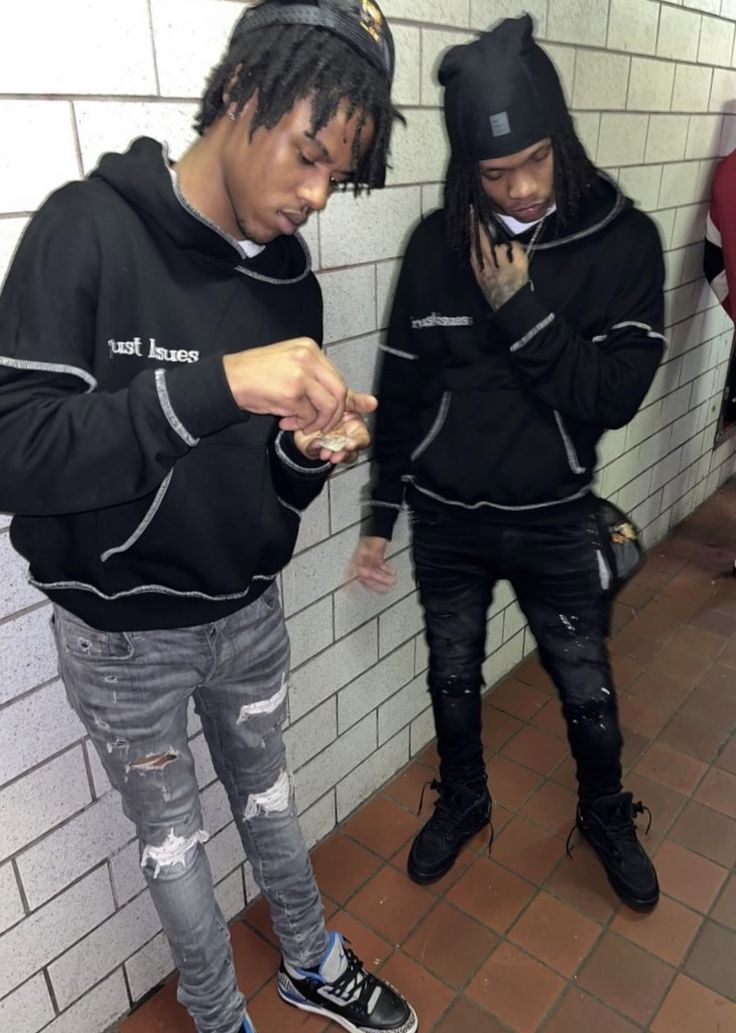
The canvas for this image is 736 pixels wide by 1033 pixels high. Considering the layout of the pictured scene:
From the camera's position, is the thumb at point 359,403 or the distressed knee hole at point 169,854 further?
the distressed knee hole at point 169,854

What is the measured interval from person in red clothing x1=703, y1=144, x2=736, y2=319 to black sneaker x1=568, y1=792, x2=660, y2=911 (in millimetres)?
2083

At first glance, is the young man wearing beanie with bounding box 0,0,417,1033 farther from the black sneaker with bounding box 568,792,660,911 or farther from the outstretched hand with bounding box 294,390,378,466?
the black sneaker with bounding box 568,792,660,911

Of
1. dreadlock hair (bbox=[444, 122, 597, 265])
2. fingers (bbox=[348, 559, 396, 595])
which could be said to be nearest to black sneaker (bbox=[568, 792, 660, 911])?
fingers (bbox=[348, 559, 396, 595])

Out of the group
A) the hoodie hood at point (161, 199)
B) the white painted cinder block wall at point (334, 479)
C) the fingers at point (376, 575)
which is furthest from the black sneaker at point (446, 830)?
the hoodie hood at point (161, 199)

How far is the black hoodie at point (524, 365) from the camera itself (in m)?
1.57

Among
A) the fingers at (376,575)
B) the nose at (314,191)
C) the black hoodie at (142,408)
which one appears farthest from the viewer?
the fingers at (376,575)

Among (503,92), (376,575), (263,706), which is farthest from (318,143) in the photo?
(376,575)

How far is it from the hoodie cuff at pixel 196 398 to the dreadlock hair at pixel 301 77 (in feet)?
1.11

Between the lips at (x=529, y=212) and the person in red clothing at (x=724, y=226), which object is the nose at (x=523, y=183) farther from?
the person in red clothing at (x=724, y=226)

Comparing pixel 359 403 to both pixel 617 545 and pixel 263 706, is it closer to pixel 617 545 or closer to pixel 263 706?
pixel 263 706

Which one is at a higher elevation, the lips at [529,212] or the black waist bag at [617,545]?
the lips at [529,212]

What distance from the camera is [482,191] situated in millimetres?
1584

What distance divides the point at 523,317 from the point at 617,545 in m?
0.59

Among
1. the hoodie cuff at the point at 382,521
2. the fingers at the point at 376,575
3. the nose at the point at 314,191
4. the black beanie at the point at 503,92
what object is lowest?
the fingers at the point at 376,575
